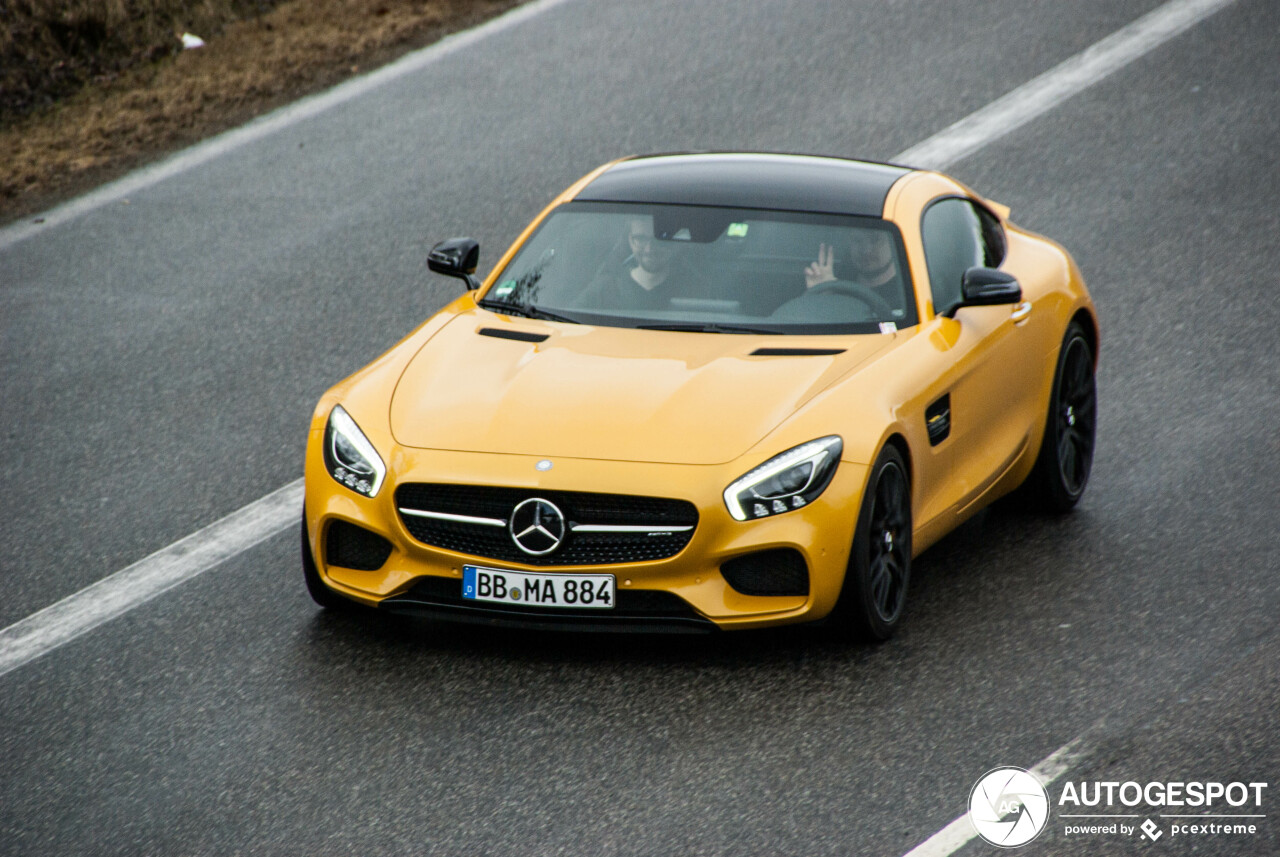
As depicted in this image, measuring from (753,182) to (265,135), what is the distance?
6.99 metres

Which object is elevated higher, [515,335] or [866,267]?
[866,267]

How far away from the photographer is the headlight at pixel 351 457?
242 inches

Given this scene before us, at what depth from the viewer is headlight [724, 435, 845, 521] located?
5.89m

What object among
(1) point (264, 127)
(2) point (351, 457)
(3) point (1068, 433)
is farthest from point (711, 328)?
(1) point (264, 127)

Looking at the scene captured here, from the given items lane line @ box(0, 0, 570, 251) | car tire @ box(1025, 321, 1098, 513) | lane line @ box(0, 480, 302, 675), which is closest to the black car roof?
car tire @ box(1025, 321, 1098, 513)

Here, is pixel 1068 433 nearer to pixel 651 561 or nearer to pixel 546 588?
pixel 651 561

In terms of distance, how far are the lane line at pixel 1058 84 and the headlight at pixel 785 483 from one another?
22.8 ft

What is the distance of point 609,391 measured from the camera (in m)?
6.31

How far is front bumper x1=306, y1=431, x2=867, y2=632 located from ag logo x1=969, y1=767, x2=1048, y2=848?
957mm

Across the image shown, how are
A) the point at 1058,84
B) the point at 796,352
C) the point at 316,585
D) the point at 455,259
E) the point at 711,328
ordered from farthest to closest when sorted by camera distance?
the point at 1058,84
the point at 455,259
the point at 711,328
the point at 796,352
the point at 316,585

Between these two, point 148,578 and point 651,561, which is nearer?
point 651,561

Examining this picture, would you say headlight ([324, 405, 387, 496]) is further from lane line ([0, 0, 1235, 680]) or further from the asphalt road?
lane line ([0, 0, 1235, 680])

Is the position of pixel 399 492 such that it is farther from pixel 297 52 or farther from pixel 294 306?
pixel 297 52

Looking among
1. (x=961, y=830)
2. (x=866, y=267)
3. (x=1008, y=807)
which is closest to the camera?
(x=961, y=830)
